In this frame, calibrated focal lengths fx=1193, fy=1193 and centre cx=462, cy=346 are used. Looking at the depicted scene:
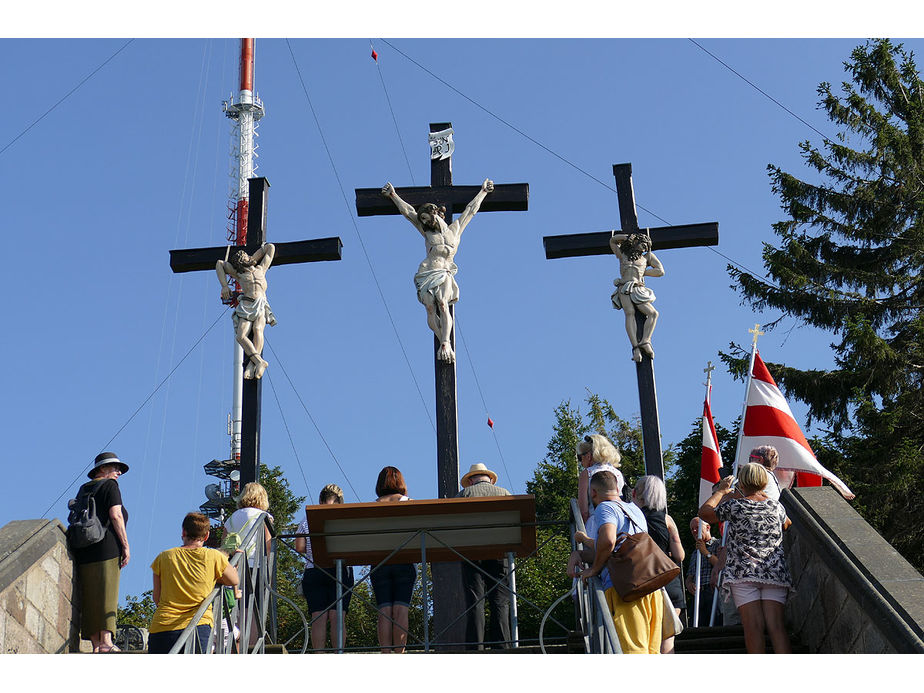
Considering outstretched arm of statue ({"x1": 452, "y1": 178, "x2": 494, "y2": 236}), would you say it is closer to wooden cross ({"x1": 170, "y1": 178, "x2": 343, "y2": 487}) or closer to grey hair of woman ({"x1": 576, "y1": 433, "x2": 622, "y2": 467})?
wooden cross ({"x1": 170, "y1": 178, "x2": 343, "y2": 487})

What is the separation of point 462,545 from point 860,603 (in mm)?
3020

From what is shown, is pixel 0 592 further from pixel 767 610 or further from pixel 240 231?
pixel 240 231

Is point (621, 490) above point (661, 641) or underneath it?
above

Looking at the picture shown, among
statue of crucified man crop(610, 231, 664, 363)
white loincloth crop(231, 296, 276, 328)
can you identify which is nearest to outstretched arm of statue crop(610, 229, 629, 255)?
statue of crucified man crop(610, 231, 664, 363)

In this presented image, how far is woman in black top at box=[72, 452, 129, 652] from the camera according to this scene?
786 cm

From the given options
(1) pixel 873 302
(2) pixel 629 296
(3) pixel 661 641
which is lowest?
(3) pixel 661 641

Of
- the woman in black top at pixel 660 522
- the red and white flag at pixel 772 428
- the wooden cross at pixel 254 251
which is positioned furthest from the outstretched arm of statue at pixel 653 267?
the woman in black top at pixel 660 522

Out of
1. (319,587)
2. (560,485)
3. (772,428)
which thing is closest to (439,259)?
(772,428)

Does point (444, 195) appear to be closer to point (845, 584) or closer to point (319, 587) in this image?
point (319, 587)

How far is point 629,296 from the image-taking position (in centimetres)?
1165

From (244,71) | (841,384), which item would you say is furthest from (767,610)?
(244,71)

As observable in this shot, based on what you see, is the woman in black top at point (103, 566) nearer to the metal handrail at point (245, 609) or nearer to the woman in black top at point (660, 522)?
the metal handrail at point (245, 609)

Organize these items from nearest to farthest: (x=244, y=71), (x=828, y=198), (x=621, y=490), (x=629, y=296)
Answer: (x=621, y=490)
(x=629, y=296)
(x=828, y=198)
(x=244, y=71)

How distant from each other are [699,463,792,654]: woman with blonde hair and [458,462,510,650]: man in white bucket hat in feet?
6.39
